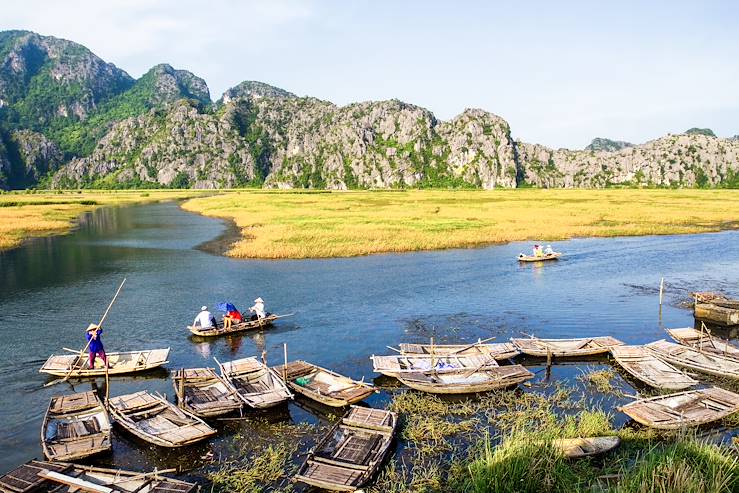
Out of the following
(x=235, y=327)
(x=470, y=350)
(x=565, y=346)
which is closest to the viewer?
(x=470, y=350)

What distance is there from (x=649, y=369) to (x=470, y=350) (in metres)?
8.71

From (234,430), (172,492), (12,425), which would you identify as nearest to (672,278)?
→ (234,430)

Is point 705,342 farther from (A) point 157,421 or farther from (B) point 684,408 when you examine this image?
(A) point 157,421

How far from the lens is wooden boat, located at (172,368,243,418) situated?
20281 mm

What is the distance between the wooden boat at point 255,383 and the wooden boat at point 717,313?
29.5m

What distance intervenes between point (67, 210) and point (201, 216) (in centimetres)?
3603

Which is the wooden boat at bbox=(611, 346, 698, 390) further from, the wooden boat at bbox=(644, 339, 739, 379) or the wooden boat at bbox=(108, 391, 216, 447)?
the wooden boat at bbox=(108, 391, 216, 447)

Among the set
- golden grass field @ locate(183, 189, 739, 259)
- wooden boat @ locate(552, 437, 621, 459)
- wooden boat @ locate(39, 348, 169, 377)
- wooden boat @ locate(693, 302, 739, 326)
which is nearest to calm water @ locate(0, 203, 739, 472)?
wooden boat @ locate(39, 348, 169, 377)

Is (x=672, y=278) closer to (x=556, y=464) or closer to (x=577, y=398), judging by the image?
(x=577, y=398)

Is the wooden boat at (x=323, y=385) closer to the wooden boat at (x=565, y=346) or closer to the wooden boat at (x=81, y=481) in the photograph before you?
the wooden boat at (x=81, y=481)

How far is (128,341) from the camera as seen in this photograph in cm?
3091

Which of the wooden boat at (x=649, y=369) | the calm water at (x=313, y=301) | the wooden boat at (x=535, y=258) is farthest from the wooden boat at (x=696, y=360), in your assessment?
the wooden boat at (x=535, y=258)

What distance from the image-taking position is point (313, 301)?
1574 inches

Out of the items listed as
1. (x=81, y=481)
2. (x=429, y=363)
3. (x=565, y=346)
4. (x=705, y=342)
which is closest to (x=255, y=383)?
(x=429, y=363)
